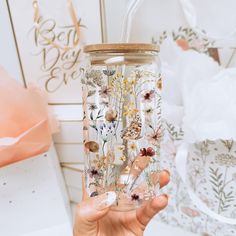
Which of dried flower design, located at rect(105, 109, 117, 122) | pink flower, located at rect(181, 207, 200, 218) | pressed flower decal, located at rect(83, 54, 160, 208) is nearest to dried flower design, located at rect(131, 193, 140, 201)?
pressed flower decal, located at rect(83, 54, 160, 208)

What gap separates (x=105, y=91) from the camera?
371 mm

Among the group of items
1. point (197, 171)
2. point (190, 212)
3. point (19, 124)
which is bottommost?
point (190, 212)

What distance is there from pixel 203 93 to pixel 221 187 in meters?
0.17

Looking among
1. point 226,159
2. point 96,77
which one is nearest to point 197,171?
point 226,159

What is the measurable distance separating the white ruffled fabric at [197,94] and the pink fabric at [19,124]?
227 millimetres

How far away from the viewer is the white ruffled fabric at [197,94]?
45 centimetres

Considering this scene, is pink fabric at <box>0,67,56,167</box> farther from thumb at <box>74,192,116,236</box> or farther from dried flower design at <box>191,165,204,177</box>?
dried flower design at <box>191,165,204,177</box>

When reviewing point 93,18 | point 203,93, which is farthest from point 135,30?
point 203,93

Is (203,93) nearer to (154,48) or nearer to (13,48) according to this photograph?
(154,48)

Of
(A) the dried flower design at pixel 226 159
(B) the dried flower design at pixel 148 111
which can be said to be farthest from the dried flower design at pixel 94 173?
(A) the dried flower design at pixel 226 159

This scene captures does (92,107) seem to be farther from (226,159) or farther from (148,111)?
(226,159)

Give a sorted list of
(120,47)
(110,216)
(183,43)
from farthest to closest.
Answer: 1. (183,43)
2. (110,216)
3. (120,47)

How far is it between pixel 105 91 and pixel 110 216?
0.67ft

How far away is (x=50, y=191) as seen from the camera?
1.95ft
